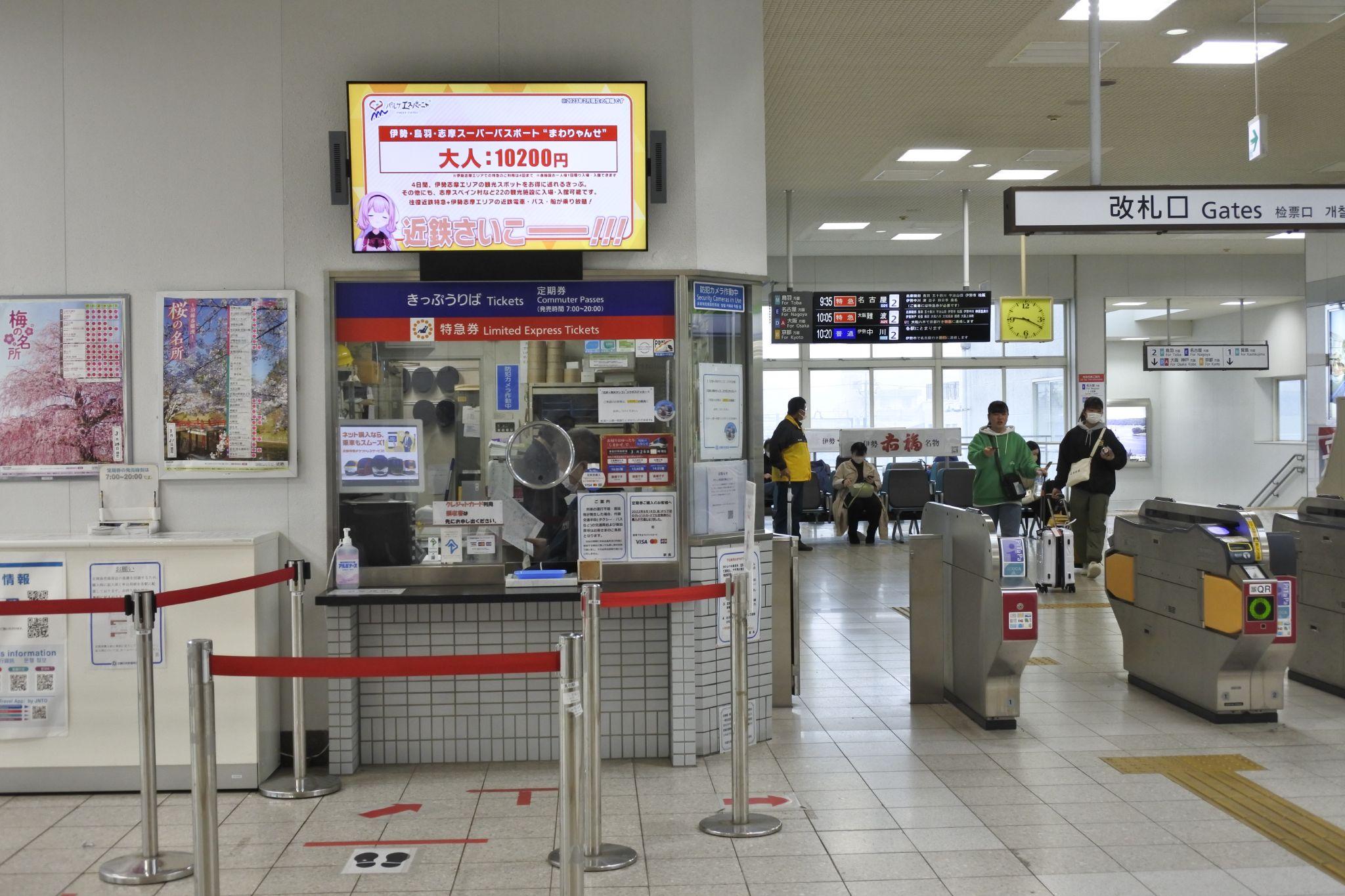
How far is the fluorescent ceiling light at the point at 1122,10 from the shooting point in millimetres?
6176

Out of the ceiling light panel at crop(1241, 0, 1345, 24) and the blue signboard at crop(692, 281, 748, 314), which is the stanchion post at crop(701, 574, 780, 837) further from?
the ceiling light panel at crop(1241, 0, 1345, 24)

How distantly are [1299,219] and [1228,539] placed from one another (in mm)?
1563

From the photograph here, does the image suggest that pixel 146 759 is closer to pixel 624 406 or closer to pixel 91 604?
pixel 91 604

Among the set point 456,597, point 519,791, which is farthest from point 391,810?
point 456,597

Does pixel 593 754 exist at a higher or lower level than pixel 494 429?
lower

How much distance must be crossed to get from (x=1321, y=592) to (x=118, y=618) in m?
6.02

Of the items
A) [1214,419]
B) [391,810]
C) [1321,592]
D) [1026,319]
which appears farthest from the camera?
[1214,419]

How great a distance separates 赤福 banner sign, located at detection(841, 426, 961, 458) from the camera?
14523 millimetres

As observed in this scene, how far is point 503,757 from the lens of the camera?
4902 millimetres

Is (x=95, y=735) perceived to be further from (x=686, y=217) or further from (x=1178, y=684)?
(x=1178, y=684)

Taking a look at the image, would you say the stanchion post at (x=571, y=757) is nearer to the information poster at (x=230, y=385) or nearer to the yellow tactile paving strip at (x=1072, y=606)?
the information poster at (x=230, y=385)

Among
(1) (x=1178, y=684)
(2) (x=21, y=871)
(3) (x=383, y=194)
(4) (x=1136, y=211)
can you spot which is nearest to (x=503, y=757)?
(2) (x=21, y=871)

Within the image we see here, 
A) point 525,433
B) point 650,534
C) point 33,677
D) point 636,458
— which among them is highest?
point 525,433

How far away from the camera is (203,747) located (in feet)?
9.78
